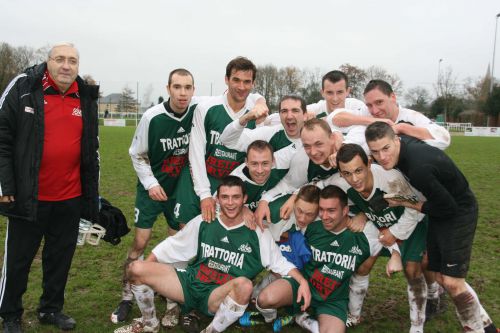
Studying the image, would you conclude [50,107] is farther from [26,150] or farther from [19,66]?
[19,66]

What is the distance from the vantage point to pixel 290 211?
419 cm

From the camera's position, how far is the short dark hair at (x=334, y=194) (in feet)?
13.0

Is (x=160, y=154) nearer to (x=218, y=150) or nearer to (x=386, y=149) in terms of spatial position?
(x=218, y=150)

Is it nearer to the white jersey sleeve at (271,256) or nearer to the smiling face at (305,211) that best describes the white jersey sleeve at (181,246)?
the white jersey sleeve at (271,256)

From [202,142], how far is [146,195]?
2.78ft

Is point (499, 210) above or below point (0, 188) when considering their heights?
below

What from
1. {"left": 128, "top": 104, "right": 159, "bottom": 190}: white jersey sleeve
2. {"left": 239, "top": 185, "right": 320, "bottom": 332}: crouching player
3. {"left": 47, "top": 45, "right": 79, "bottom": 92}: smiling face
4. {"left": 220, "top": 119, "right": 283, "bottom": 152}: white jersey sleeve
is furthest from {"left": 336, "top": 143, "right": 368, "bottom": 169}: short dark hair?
{"left": 47, "top": 45, "right": 79, "bottom": 92}: smiling face

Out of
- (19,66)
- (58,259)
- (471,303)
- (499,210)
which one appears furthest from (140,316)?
(19,66)

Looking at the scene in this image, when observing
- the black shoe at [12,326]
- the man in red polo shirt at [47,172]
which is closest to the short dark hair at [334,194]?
the man in red polo shirt at [47,172]

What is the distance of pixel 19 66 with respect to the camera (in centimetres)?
5678

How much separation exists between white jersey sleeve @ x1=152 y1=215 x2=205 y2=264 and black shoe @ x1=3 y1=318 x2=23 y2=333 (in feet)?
4.34

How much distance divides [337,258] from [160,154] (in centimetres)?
211

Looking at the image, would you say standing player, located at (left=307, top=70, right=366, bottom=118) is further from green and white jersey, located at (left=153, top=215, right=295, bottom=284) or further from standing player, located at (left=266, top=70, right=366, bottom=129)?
green and white jersey, located at (left=153, top=215, right=295, bottom=284)

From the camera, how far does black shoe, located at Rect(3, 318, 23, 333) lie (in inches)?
150
